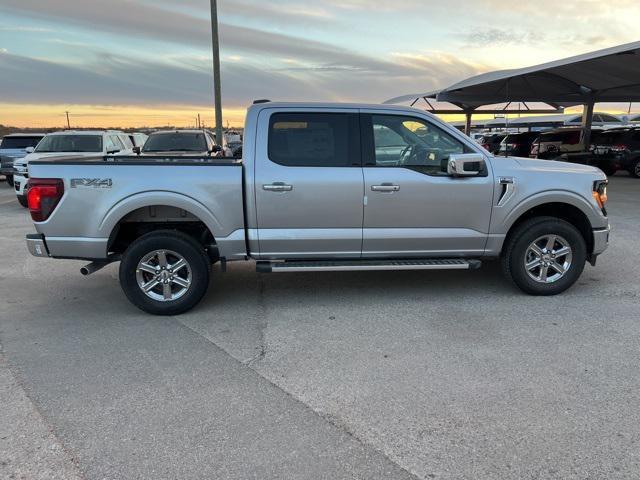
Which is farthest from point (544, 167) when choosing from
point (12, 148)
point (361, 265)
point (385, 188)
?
point (12, 148)

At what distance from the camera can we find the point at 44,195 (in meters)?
4.57

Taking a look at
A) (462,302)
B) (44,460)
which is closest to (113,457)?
(44,460)

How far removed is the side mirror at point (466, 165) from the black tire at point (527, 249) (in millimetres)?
809

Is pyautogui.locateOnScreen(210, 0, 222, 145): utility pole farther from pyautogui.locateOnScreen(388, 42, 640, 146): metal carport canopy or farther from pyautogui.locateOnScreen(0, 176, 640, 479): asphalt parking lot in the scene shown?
pyautogui.locateOnScreen(0, 176, 640, 479): asphalt parking lot

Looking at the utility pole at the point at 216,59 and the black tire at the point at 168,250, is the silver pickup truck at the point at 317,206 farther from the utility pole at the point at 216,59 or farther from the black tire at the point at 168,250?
the utility pole at the point at 216,59

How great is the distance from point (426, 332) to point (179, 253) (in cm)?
242

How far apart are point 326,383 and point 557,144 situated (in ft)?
65.3

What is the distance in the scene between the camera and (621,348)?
4.04 metres

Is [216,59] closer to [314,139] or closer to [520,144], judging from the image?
[314,139]

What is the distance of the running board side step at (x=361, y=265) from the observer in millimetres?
4887

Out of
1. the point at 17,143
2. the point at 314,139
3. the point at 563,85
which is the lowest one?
the point at 17,143

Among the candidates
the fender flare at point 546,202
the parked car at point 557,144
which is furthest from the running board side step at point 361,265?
the parked car at point 557,144

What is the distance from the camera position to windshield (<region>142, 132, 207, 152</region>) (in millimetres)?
12148

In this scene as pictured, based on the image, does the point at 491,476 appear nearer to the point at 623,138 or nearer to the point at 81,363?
the point at 81,363
